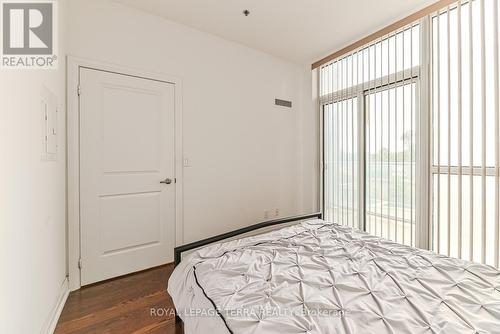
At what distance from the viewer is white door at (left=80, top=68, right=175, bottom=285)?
2.27m

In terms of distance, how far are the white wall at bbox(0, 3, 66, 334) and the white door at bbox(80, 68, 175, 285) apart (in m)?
0.45

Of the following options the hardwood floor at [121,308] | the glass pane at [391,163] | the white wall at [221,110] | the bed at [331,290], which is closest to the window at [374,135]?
the glass pane at [391,163]

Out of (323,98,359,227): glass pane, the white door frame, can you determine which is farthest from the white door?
(323,98,359,227): glass pane

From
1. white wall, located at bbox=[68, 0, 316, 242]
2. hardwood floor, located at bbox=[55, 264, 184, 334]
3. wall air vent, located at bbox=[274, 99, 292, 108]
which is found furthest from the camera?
wall air vent, located at bbox=[274, 99, 292, 108]

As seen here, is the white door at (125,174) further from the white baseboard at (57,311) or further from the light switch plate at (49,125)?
the light switch plate at (49,125)

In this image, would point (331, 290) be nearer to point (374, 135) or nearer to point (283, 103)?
point (374, 135)

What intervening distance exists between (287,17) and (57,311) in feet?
10.8

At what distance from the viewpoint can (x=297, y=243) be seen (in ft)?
5.54

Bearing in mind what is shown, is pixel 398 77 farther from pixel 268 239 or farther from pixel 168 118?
pixel 168 118

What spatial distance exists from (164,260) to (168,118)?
1541 mm

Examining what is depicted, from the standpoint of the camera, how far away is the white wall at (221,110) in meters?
2.39

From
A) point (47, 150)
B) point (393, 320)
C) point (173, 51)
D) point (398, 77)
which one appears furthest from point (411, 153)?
point (47, 150)
